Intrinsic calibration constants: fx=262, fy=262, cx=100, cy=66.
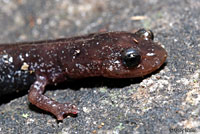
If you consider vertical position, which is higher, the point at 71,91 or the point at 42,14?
the point at 42,14

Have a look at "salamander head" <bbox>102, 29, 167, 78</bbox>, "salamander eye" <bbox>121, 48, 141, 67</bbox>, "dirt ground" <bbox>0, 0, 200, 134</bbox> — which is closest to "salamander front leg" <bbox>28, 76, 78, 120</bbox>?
"dirt ground" <bbox>0, 0, 200, 134</bbox>

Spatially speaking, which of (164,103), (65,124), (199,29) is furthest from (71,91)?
(199,29)

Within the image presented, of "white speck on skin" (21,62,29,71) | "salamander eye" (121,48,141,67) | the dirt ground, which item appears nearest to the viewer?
the dirt ground

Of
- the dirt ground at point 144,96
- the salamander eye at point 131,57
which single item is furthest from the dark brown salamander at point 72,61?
the dirt ground at point 144,96

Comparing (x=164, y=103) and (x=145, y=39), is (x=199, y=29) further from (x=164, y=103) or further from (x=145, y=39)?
(x=164, y=103)

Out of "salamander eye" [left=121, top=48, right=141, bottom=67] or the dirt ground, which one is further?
"salamander eye" [left=121, top=48, right=141, bottom=67]

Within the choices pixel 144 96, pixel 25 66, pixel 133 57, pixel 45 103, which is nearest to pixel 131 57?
pixel 133 57

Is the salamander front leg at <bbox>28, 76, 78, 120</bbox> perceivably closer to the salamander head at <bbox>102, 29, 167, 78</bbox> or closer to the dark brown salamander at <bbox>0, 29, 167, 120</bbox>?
the dark brown salamander at <bbox>0, 29, 167, 120</bbox>

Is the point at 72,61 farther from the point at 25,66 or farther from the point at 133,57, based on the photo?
the point at 133,57
